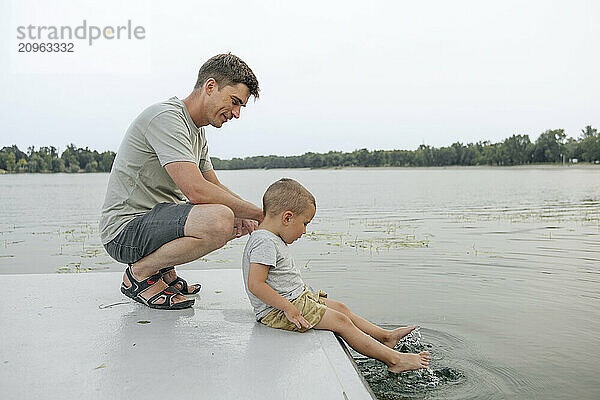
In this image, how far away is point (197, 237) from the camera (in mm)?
2939

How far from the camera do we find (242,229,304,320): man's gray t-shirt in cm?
273

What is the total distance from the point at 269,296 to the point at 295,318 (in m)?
0.16

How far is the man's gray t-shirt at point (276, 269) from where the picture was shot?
2.73 m

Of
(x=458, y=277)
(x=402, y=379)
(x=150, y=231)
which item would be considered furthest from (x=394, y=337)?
(x=458, y=277)

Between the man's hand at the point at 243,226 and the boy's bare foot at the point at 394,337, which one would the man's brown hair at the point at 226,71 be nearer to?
the man's hand at the point at 243,226

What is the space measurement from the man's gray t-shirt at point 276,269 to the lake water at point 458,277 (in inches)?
23.8

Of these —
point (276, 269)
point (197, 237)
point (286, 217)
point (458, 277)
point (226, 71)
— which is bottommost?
point (458, 277)

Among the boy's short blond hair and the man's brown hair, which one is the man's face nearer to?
the man's brown hair

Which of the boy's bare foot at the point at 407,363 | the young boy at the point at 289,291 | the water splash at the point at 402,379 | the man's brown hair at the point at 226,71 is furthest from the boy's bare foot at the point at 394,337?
the man's brown hair at the point at 226,71

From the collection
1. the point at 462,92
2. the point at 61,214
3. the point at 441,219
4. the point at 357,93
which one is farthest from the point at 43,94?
the point at 462,92

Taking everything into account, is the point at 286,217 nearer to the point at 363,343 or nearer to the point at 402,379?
the point at 363,343

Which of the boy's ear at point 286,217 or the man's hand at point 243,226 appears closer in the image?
the boy's ear at point 286,217

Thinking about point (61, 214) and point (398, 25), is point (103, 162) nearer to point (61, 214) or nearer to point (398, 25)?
point (398, 25)

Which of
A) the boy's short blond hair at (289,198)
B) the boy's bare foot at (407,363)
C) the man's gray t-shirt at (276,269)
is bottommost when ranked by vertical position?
the boy's bare foot at (407,363)
